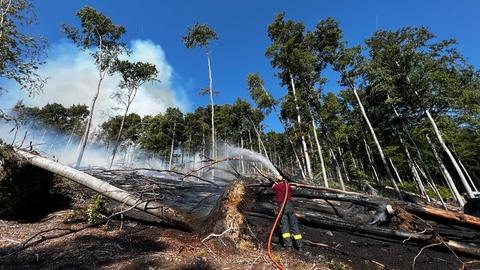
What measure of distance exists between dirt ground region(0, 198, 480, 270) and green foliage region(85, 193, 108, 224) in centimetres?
20

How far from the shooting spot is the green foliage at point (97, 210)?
4969 mm

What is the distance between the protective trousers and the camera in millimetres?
4766

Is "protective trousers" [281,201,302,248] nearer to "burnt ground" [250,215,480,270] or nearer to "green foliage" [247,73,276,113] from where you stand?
"burnt ground" [250,215,480,270]

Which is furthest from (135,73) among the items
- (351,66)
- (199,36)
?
(351,66)

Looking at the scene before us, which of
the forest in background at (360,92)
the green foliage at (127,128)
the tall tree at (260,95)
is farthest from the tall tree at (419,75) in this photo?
the green foliage at (127,128)

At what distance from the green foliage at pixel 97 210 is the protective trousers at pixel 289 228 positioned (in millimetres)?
3843

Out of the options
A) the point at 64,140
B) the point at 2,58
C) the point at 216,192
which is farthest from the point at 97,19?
the point at 64,140

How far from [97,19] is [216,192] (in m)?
20.8

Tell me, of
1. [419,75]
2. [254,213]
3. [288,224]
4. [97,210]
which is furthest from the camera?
[419,75]

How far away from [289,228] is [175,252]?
2332mm

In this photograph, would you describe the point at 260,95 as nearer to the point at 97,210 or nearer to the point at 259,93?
the point at 259,93

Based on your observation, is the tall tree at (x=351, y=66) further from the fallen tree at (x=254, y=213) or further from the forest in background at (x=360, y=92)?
the fallen tree at (x=254, y=213)

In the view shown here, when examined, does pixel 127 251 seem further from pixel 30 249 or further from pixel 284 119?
pixel 284 119

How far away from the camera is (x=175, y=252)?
403 cm
